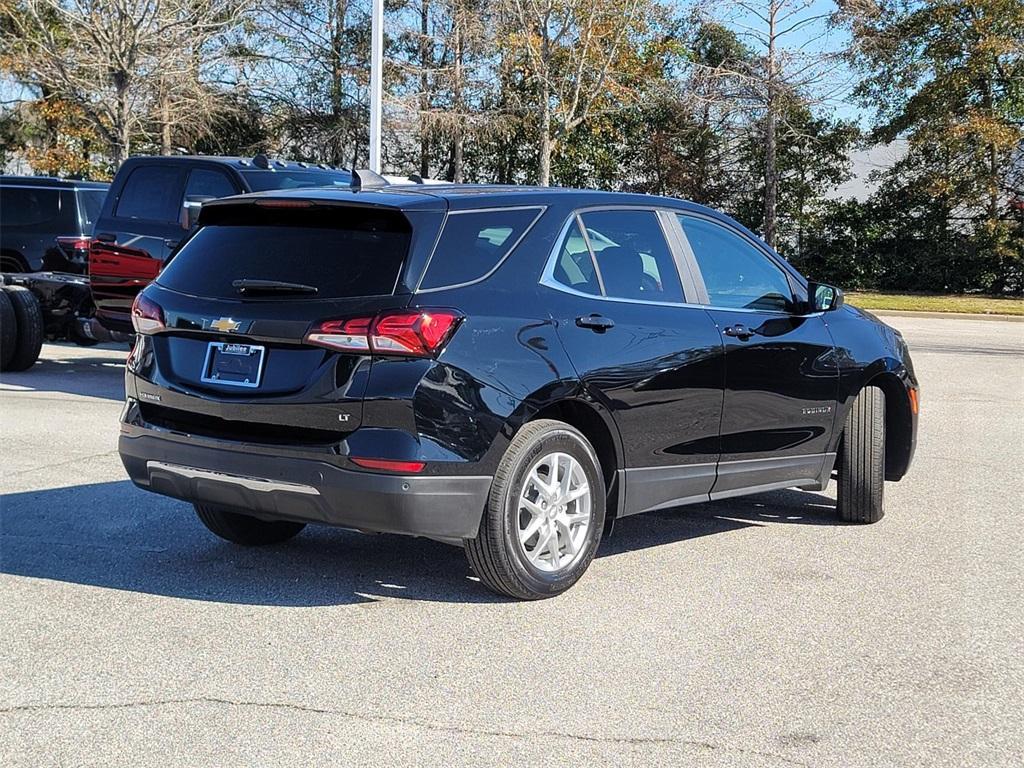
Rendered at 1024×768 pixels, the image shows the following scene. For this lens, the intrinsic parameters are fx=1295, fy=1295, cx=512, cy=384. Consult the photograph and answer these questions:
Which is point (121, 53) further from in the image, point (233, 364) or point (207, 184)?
point (233, 364)

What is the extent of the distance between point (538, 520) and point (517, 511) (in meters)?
0.16

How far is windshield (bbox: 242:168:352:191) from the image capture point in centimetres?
1207

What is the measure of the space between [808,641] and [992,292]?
30431 millimetres

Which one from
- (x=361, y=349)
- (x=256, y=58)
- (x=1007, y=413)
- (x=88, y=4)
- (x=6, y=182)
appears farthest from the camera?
(x=256, y=58)

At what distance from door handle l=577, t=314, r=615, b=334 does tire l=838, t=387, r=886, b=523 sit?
6.50ft

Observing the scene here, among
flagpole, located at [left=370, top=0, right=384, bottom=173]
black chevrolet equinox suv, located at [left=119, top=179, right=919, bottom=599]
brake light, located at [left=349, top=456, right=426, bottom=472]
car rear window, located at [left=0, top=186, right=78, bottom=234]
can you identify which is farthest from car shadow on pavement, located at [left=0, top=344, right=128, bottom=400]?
brake light, located at [left=349, top=456, right=426, bottom=472]

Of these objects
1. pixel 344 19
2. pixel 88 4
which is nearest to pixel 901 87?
pixel 344 19

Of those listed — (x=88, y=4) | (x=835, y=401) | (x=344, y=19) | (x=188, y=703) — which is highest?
(x=344, y=19)

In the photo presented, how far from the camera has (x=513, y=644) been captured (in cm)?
479

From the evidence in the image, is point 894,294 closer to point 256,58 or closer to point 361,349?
point 256,58

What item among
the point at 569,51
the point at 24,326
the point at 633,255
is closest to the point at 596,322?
the point at 633,255

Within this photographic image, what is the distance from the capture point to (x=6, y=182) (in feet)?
55.5

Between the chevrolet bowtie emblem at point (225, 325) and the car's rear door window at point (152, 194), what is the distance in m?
7.48

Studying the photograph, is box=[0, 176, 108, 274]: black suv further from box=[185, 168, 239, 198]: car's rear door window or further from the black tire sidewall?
the black tire sidewall
